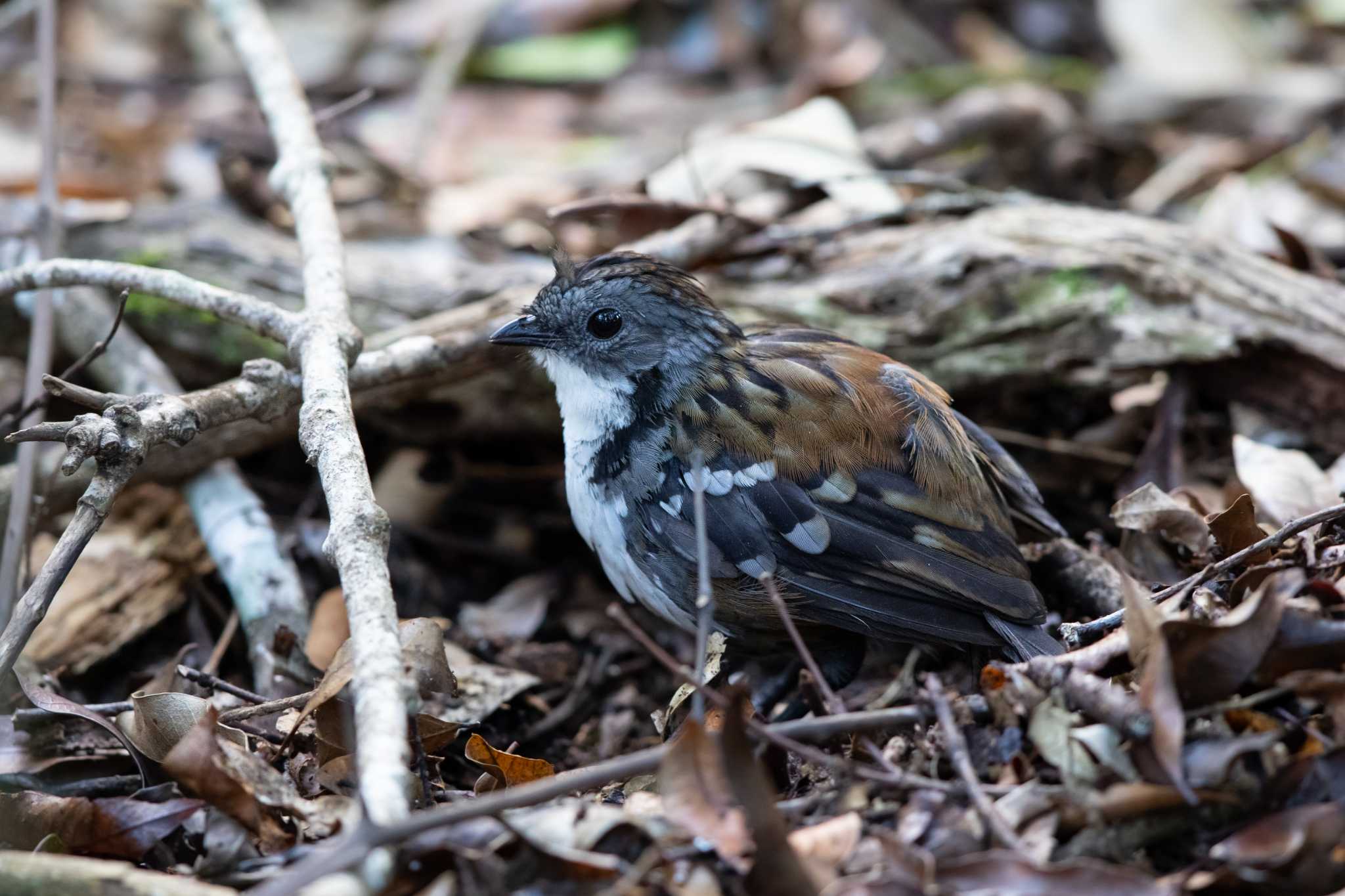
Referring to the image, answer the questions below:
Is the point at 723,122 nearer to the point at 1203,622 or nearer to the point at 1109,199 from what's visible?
the point at 1109,199

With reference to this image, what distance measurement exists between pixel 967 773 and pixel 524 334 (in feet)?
6.97

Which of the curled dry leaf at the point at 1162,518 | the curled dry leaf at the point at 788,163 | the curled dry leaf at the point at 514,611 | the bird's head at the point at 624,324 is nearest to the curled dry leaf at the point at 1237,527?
the curled dry leaf at the point at 1162,518

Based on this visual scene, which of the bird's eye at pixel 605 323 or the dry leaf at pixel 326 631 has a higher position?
the bird's eye at pixel 605 323

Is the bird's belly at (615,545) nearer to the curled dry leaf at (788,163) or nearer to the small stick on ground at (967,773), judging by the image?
the small stick on ground at (967,773)

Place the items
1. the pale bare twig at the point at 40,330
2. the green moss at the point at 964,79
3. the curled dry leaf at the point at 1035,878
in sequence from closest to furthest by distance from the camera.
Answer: the curled dry leaf at the point at 1035,878 → the pale bare twig at the point at 40,330 → the green moss at the point at 964,79

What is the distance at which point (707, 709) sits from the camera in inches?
142

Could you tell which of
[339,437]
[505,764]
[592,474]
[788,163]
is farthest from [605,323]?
[788,163]

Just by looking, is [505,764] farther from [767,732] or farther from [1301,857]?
[1301,857]

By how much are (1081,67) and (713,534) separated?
5.61 m

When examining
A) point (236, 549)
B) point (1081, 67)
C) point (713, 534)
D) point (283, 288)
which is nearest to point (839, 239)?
point (713, 534)

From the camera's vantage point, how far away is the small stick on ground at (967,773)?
2.56m

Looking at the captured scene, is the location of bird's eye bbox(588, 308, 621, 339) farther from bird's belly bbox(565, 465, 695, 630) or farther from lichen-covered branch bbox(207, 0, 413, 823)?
lichen-covered branch bbox(207, 0, 413, 823)

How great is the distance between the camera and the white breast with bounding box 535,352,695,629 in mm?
3891

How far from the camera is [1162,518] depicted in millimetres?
3760
